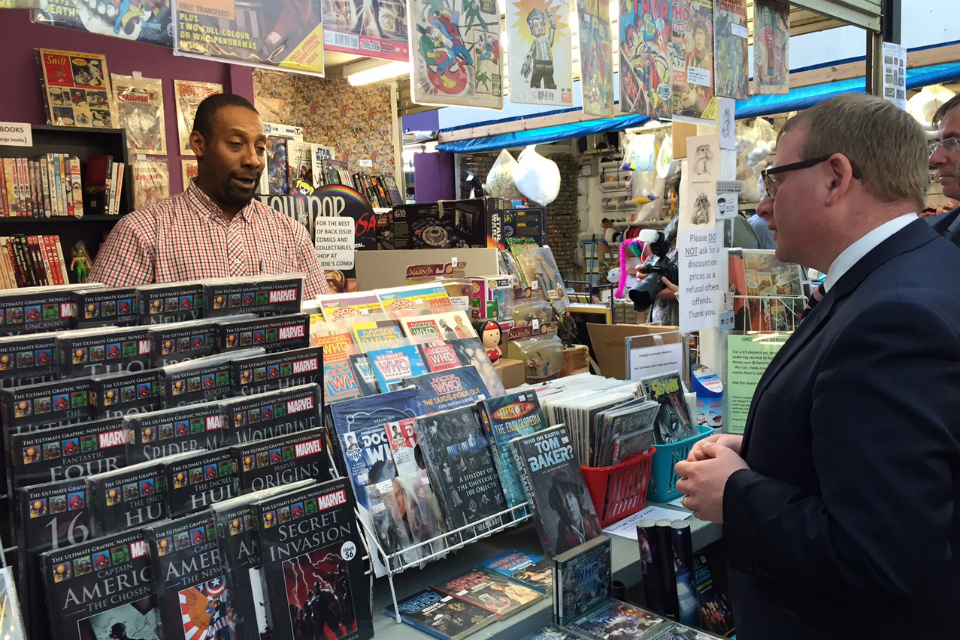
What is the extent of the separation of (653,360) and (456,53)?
3.81ft

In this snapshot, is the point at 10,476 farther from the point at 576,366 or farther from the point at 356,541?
the point at 576,366

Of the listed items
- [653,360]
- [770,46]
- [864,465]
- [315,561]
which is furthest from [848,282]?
[770,46]

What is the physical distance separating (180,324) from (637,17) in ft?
6.27

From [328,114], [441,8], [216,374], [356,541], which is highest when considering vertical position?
[328,114]

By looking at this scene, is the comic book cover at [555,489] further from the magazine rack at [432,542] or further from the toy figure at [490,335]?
the toy figure at [490,335]

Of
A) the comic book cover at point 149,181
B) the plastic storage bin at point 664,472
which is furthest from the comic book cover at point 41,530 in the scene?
the comic book cover at point 149,181

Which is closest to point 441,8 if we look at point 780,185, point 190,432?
point 780,185

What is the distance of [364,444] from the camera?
5.19 feet

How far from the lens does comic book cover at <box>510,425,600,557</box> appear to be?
168cm

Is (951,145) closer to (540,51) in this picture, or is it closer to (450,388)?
(540,51)

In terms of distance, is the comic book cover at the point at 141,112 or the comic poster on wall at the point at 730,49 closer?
the comic poster on wall at the point at 730,49

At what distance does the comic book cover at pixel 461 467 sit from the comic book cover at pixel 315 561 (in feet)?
0.92

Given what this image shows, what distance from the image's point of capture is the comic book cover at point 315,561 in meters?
1.24

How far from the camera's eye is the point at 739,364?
280 centimetres
